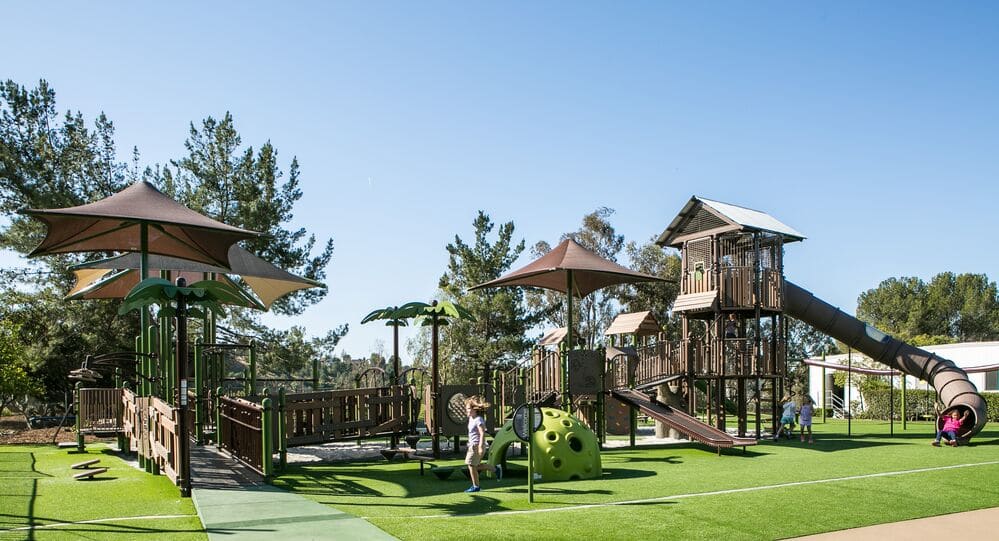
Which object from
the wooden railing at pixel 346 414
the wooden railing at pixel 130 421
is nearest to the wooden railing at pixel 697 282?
the wooden railing at pixel 346 414

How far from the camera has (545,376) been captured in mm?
19328

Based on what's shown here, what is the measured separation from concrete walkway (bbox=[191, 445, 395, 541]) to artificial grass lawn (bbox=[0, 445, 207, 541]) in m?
0.23

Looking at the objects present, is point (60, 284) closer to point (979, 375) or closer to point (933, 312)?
point (979, 375)

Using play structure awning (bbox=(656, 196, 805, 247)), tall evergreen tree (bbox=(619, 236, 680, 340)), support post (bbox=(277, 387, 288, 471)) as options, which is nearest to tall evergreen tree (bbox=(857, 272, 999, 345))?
tall evergreen tree (bbox=(619, 236, 680, 340))

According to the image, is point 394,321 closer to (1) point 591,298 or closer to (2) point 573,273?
(2) point 573,273

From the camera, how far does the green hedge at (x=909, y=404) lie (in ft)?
108

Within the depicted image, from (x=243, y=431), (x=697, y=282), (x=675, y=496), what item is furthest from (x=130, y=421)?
(x=697, y=282)

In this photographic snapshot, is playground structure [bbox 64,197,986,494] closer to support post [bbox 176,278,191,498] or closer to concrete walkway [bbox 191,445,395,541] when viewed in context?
support post [bbox 176,278,191,498]

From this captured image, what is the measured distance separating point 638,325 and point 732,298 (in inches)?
305

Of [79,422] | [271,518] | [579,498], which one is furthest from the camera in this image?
[79,422]

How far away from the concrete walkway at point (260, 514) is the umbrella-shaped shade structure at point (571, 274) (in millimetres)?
8204

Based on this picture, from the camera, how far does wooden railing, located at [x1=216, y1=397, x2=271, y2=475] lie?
12391 mm

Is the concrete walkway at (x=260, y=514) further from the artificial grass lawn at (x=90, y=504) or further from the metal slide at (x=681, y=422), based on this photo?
the metal slide at (x=681, y=422)

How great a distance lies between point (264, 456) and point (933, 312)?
3416 inches
